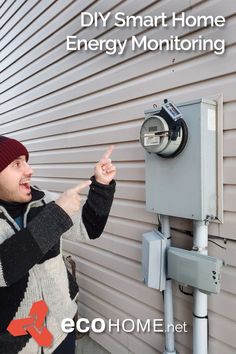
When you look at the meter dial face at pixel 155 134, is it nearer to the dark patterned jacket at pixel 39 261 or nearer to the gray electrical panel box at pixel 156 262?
the dark patterned jacket at pixel 39 261

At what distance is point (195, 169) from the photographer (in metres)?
1.82

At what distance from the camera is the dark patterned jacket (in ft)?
4.46

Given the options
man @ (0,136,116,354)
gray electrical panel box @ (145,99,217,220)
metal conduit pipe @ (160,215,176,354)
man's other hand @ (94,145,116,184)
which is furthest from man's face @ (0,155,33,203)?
metal conduit pipe @ (160,215,176,354)

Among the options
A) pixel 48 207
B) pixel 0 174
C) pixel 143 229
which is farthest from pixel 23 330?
pixel 143 229

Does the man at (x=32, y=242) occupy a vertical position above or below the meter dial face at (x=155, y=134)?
below

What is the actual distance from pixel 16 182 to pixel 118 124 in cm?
132

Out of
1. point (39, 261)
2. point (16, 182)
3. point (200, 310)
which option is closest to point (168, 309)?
point (200, 310)

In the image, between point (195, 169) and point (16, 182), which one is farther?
point (195, 169)

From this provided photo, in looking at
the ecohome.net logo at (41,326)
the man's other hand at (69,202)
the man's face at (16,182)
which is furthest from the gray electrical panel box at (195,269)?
the man's face at (16,182)

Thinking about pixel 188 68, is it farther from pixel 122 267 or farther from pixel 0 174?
pixel 122 267

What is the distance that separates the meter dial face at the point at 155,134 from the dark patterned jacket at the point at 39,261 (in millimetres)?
374

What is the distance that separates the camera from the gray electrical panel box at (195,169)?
1.79 m

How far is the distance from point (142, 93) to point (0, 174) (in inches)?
51.7

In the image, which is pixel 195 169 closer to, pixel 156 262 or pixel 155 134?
pixel 155 134
